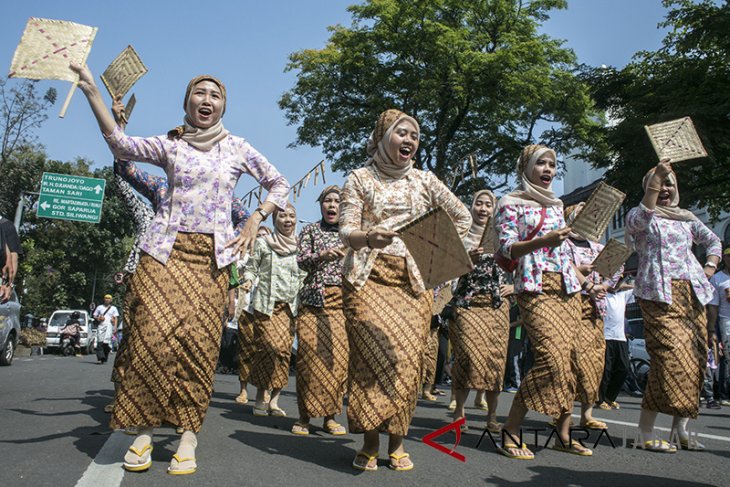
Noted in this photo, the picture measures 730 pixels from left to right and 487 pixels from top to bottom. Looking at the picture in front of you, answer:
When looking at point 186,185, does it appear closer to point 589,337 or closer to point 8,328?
point 589,337

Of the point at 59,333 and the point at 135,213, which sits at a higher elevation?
the point at 135,213

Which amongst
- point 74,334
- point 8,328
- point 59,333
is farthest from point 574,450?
point 59,333

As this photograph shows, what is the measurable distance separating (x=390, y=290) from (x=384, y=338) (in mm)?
296

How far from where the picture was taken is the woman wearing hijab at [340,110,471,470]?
4.00 metres

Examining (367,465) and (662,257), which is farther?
(662,257)

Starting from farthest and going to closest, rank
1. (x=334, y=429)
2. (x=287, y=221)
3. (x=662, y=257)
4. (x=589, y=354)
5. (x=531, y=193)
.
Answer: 1. (x=287, y=221)
2. (x=589, y=354)
3. (x=334, y=429)
4. (x=662, y=257)
5. (x=531, y=193)

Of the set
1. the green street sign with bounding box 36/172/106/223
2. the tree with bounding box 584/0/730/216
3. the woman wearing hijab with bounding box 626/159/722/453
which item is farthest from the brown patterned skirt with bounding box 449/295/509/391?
the green street sign with bounding box 36/172/106/223

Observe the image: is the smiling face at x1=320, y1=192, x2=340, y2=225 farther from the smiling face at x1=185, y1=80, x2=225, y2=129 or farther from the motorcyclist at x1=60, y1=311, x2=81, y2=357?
the motorcyclist at x1=60, y1=311, x2=81, y2=357

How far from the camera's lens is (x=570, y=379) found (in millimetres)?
4883

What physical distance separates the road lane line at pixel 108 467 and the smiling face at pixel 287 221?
3257 mm

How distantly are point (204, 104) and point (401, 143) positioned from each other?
120 cm

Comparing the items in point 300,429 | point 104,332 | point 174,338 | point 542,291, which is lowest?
point 104,332

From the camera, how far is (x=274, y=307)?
7.24 metres

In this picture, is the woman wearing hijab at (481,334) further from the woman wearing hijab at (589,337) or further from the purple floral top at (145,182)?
the purple floral top at (145,182)
